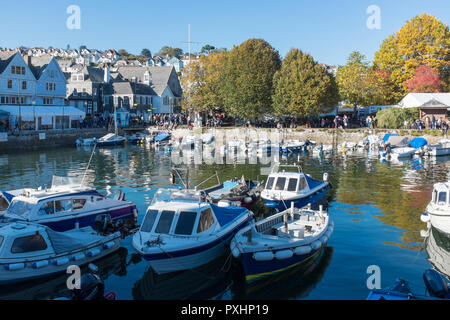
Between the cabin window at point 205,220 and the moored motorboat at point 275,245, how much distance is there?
52.9 inches

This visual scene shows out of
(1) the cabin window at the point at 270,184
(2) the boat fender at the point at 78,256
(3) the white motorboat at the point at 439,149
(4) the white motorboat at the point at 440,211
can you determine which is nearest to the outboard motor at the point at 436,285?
(4) the white motorboat at the point at 440,211

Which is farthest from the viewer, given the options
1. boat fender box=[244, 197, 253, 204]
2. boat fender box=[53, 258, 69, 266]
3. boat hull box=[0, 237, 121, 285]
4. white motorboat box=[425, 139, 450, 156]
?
white motorboat box=[425, 139, 450, 156]

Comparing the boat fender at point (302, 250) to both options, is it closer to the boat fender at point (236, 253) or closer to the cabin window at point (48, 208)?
the boat fender at point (236, 253)

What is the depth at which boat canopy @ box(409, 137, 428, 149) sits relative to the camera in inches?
2188

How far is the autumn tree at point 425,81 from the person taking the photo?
7050 centimetres

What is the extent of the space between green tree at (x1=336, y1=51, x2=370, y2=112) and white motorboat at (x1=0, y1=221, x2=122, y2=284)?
6933 cm

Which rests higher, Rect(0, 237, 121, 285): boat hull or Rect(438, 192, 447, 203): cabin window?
Rect(438, 192, 447, 203): cabin window

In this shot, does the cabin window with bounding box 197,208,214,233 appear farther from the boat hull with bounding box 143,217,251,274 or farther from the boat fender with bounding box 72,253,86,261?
the boat fender with bounding box 72,253,86,261

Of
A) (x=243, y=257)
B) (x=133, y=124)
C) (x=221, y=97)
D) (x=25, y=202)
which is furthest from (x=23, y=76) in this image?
(x=243, y=257)

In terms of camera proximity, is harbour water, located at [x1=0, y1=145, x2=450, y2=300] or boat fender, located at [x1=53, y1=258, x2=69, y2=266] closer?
harbour water, located at [x1=0, y1=145, x2=450, y2=300]

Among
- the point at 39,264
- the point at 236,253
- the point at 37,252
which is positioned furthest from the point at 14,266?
the point at 236,253

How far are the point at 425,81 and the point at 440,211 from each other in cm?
5811

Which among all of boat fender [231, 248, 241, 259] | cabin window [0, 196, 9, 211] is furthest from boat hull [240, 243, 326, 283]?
cabin window [0, 196, 9, 211]

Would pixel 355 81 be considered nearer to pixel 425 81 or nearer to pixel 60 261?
pixel 425 81
